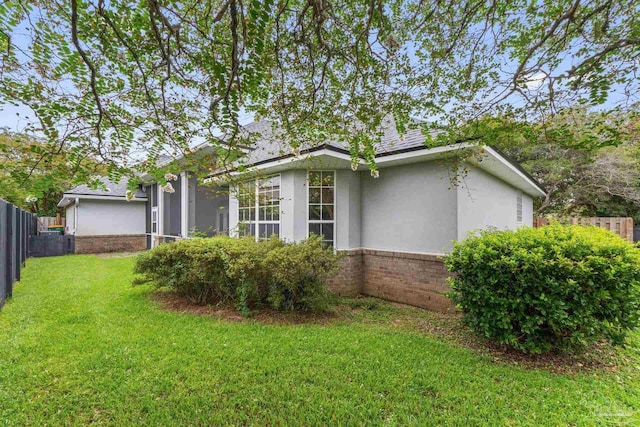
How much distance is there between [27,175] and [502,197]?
440 inches

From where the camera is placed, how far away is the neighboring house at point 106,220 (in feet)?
53.5

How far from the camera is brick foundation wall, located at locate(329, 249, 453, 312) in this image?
7.07 meters

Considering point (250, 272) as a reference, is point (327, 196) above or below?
above

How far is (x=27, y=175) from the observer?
8.71 ft

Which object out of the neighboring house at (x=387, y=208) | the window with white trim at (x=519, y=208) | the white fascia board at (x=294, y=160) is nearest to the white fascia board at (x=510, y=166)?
the neighboring house at (x=387, y=208)

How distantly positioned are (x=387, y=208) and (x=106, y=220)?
1643 centimetres

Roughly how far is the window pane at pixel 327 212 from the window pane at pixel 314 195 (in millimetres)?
274

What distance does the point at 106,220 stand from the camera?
17.1 meters

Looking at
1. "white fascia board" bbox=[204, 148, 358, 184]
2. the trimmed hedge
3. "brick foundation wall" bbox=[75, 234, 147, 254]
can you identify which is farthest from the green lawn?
"brick foundation wall" bbox=[75, 234, 147, 254]

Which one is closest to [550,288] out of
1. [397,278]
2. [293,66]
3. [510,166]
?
[397,278]

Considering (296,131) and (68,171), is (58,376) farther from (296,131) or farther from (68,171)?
(296,131)

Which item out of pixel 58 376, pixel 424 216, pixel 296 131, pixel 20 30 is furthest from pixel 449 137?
pixel 58 376

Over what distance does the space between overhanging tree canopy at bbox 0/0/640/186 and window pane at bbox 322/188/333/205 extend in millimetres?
3650

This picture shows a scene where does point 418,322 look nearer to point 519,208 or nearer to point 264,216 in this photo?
point 264,216
